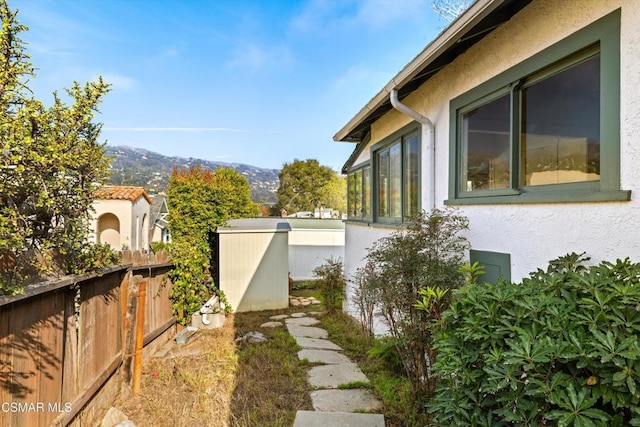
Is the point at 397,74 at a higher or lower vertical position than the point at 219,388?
higher

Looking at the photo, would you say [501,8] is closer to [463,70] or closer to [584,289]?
[463,70]

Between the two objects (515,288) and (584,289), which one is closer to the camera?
(584,289)

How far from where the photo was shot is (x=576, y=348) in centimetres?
151

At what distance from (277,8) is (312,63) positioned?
5.42m

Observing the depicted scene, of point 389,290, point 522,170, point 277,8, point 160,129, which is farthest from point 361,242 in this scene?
point 160,129

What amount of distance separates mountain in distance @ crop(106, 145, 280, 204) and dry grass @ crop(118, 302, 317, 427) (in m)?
2.55

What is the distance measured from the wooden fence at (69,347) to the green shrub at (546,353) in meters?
2.83

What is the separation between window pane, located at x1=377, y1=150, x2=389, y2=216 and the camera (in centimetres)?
656

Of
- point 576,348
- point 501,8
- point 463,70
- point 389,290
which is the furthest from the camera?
point 463,70

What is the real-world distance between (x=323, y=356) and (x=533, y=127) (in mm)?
4183

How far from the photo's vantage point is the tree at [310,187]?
33.5 metres
